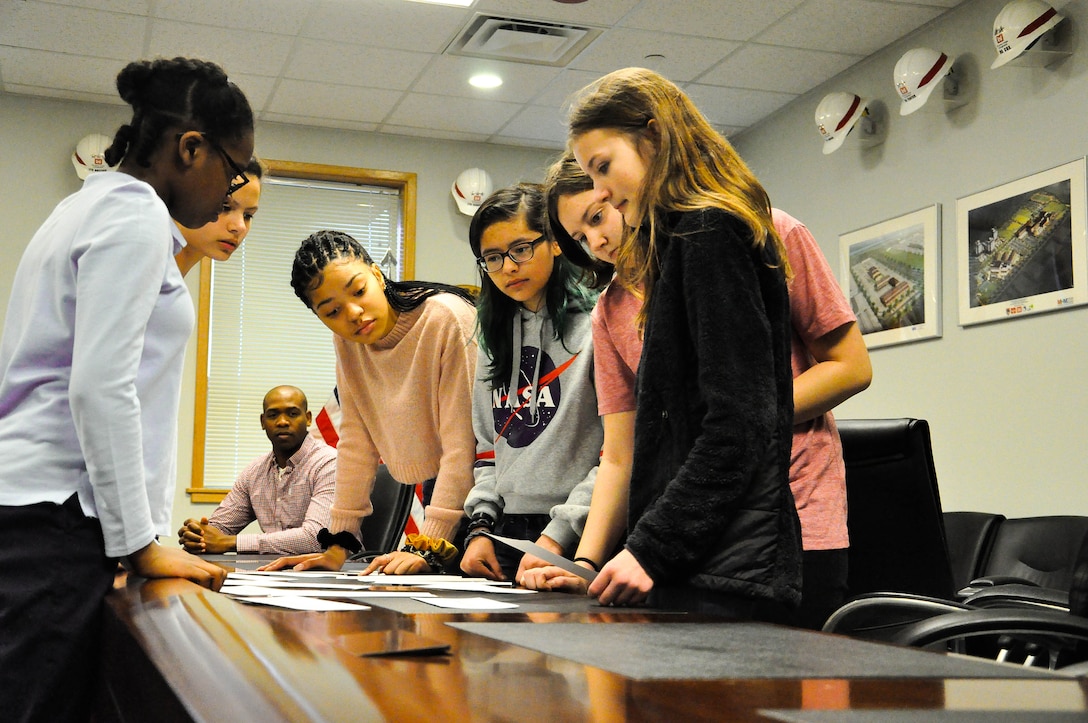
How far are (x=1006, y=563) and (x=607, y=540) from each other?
252 centimetres

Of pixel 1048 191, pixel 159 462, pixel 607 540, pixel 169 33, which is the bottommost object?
pixel 607 540

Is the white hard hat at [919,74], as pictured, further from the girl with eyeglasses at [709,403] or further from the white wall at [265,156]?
the girl with eyeglasses at [709,403]

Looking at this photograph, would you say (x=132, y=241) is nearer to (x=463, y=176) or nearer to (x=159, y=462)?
(x=159, y=462)

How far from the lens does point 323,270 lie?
7.45 ft

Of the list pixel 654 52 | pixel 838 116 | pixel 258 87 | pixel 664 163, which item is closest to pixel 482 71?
pixel 654 52

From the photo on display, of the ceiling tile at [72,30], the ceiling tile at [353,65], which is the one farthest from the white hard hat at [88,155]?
the ceiling tile at [353,65]

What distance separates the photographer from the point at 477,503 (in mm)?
1935

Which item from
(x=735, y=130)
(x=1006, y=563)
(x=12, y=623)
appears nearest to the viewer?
(x=12, y=623)

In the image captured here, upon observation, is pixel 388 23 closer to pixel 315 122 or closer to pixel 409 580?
pixel 315 122

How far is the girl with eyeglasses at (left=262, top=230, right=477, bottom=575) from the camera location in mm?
2141

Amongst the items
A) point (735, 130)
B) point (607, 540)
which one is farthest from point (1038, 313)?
point (607, 540)

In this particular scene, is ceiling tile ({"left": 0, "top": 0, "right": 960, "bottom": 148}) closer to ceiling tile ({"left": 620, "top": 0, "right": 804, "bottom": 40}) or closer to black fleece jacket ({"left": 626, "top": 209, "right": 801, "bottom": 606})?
ceiling tile ({"left": 620, "top": 0, "right": 804, "bottom": 40})

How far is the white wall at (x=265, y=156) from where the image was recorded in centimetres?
557

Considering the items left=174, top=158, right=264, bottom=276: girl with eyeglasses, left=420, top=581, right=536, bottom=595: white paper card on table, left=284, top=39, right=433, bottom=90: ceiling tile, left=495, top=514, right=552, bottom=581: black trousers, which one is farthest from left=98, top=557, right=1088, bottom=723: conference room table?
left=284, top=39, right=433, bottom=90: ceiling tile
